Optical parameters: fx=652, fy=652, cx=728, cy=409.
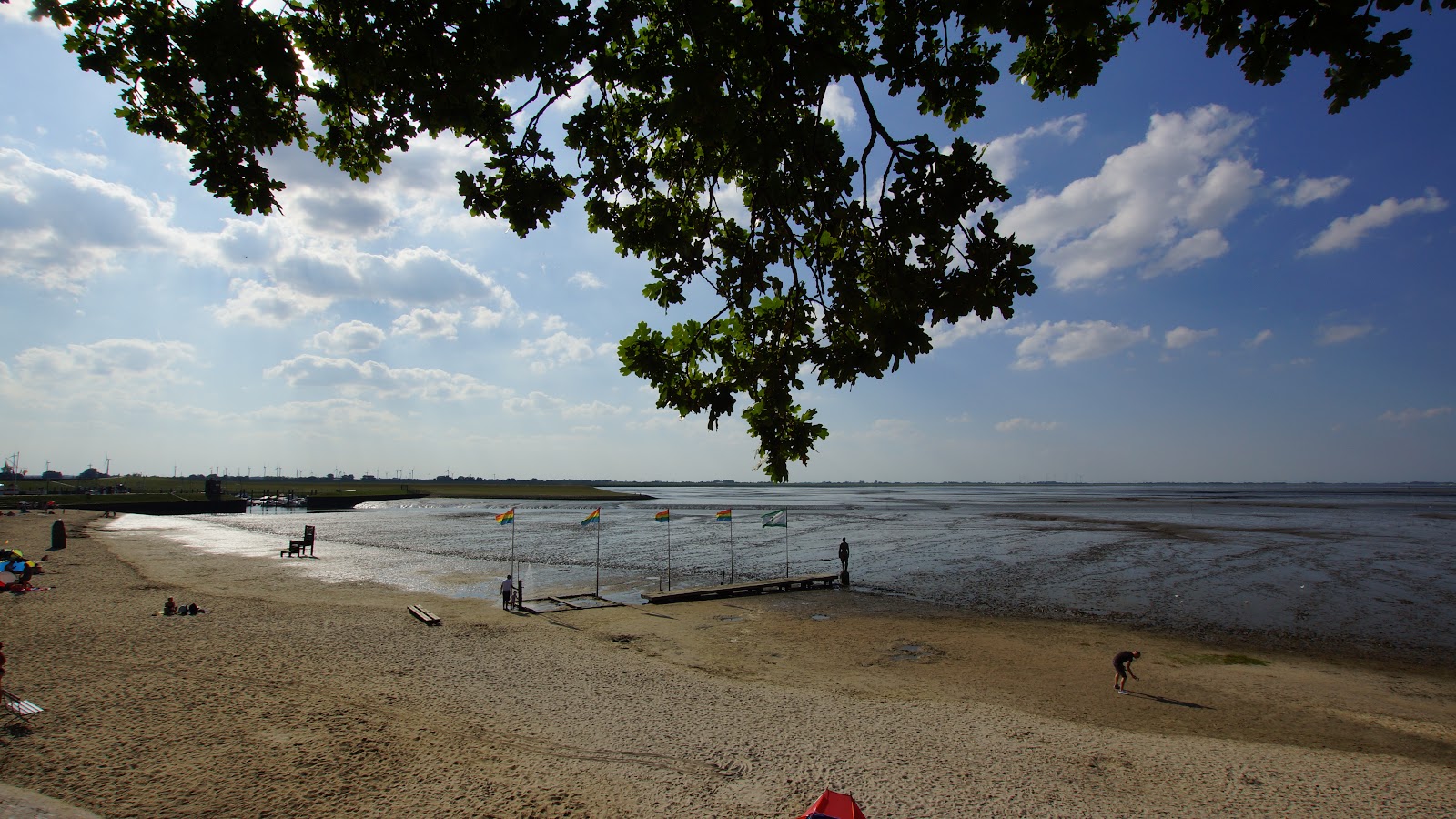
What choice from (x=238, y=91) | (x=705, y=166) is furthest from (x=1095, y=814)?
(x=238, y=91)

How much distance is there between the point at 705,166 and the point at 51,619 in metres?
24.4

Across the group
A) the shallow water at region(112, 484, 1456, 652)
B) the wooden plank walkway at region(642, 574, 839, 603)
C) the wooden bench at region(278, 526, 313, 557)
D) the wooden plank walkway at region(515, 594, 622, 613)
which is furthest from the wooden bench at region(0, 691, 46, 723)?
the wooden bench at region(278, 526, 313, 557)

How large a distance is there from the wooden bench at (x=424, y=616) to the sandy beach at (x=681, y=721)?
0.42m

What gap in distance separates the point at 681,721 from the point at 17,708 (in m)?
11.6

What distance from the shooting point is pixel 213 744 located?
1053 cm

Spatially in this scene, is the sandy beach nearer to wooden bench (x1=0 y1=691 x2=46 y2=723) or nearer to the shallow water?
wooden bench (x1=0 y1=691 x2=46 y2=723)

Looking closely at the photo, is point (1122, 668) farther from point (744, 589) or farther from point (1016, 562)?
point (1016, 562)

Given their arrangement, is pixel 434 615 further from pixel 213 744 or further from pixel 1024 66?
pixel 1024 66

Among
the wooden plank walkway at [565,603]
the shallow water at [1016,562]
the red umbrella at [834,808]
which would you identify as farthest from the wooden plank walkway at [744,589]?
the red umbrella at [834,808]

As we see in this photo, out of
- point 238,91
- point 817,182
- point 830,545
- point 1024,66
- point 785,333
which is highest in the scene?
point 1024,66

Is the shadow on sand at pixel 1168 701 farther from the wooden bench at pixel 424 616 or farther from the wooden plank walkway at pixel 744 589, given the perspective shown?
the wooden bench at pixel 424 616

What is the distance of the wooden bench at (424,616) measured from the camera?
68.8ft

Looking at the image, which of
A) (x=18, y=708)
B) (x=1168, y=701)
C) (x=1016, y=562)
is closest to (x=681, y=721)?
(x=1168, y=701)

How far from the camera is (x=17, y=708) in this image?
37.4 ft
